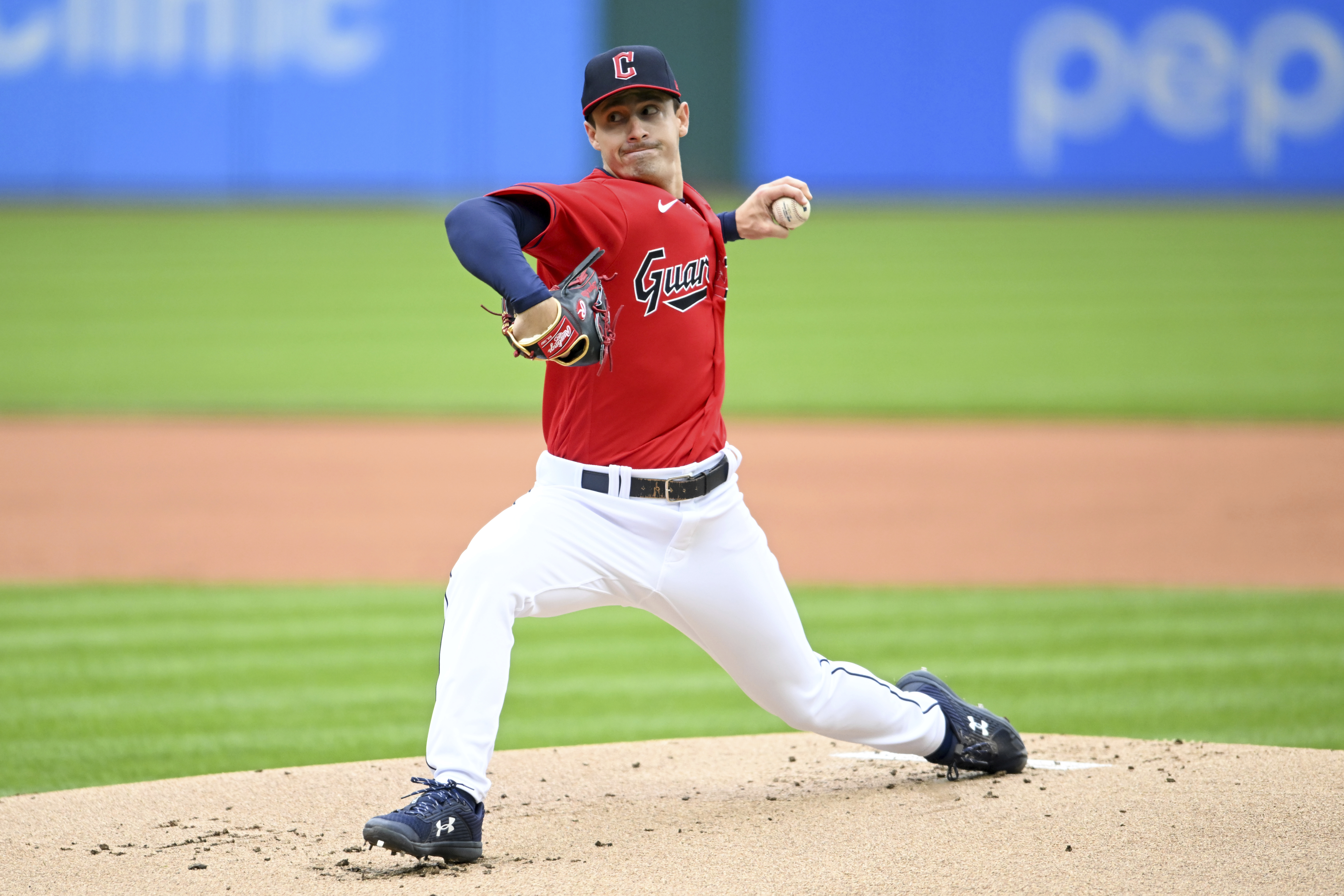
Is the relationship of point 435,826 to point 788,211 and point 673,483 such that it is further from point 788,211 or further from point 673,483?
point 788,211

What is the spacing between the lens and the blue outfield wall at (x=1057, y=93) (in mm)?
26438

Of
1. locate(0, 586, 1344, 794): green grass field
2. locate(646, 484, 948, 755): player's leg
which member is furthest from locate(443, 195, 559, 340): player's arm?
locate(0, 586, 1344, 794): green grass field

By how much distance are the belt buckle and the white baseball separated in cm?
76

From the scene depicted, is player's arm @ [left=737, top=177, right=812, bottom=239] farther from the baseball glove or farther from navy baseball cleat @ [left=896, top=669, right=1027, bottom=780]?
navy baseball cleat @ [left=896, top=669, right=1027, bottom=780]

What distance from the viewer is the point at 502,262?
3.10 metres

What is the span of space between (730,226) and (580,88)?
2407cm

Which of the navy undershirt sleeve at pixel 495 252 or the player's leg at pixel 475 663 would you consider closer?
the navy undershirt sleeve at pixel 495 252

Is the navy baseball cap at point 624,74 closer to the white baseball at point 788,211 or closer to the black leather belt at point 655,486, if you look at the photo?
the white baseball at point 788,211

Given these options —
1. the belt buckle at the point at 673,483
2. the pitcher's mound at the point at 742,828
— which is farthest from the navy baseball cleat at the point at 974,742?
the belt buckle at the point at 673,483

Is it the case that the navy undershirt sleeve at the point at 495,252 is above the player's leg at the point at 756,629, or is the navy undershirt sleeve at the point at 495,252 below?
above

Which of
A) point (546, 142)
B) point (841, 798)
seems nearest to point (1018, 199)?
point (546, 142)

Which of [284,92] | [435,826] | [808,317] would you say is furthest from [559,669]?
[284,92]

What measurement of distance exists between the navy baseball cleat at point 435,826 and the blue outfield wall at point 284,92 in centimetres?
2430

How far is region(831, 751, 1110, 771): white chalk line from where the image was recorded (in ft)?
13.9
